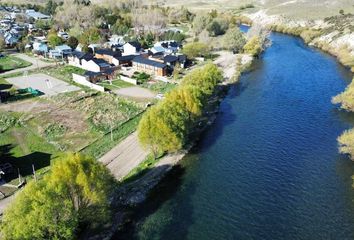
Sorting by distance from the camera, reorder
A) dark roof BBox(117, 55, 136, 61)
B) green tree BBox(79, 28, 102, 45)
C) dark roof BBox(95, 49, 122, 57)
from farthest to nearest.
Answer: green tree BBox(79, 28, 102, 45) < dark roof BBox(95, 49, 122, 57) < dark roof BBox(117, 55, 136, 61)

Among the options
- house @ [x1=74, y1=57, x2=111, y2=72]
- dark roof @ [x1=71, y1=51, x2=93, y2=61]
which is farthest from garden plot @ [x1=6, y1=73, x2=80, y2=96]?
dark roof @ [x1=71, y1=51, x2=93, y2=61]

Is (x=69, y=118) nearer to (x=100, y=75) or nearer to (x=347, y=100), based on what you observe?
(x=100, y=75)

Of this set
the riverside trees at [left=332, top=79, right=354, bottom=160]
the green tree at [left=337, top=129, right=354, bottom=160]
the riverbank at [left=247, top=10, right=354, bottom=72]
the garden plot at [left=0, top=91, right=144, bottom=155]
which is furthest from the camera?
the riverbank at [left=247, top=10, right=354, bottom=72]

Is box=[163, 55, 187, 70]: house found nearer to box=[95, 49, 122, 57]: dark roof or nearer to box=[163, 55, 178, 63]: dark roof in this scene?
box=[163, 55, 178, 63]: dark roof

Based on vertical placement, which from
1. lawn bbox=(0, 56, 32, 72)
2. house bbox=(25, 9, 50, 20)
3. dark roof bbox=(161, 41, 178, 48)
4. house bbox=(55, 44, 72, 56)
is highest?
dark roof bbox=(161, 41, 178, 48)

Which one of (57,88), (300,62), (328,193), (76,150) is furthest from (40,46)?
(328,193)

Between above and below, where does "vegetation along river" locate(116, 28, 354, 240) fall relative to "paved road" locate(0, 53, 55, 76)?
above

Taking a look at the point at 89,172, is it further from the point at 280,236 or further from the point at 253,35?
the point at 253,35
